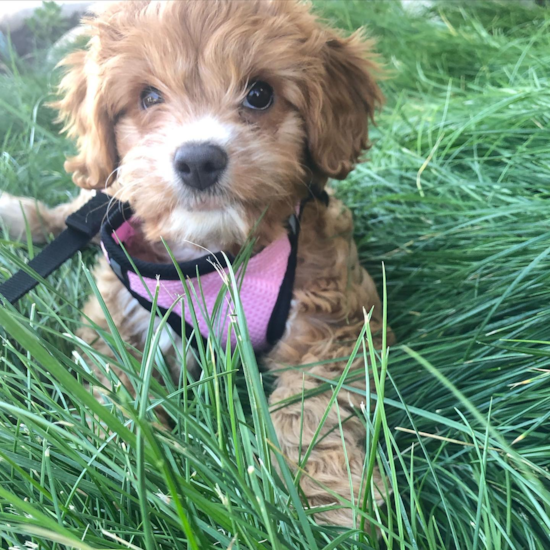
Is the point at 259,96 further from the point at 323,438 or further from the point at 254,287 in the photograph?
the point at 323,438

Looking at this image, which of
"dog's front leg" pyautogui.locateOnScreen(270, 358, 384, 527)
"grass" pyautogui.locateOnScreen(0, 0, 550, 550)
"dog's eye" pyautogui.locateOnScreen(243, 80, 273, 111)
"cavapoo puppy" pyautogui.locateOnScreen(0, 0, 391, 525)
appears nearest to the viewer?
"grass" pyautogui.locateOnScreen(0, 0, 550, 550)

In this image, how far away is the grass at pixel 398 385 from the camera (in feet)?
3.15

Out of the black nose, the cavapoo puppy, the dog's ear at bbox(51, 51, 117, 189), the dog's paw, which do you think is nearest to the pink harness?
the cavapoo puppy

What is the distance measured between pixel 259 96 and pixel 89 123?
0.60 metres

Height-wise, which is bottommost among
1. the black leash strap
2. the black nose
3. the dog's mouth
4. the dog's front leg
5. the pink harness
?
the dog's front leg

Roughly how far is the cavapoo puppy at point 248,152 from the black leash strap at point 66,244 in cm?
9

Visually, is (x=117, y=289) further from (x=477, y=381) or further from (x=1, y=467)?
(x=477, y=381)

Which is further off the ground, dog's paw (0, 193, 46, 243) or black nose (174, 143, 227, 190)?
black nose (174, 143, 227, 190)

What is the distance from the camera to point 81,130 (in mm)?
1828

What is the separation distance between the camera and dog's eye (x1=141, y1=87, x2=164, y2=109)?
164 centimetres

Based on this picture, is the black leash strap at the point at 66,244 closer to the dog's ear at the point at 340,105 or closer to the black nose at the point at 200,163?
the black nose at the point at 200,163

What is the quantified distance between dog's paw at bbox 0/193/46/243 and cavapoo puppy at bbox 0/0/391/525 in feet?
2.53

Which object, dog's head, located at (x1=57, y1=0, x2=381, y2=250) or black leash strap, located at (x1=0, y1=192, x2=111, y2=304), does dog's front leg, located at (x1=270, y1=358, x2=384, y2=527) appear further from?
black leash strap, located at (x1=0, y1=192, x2=111, y2=304)

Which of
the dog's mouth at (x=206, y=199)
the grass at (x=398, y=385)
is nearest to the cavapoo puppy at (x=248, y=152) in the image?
the dog's mouth at (x=206, y=199)
